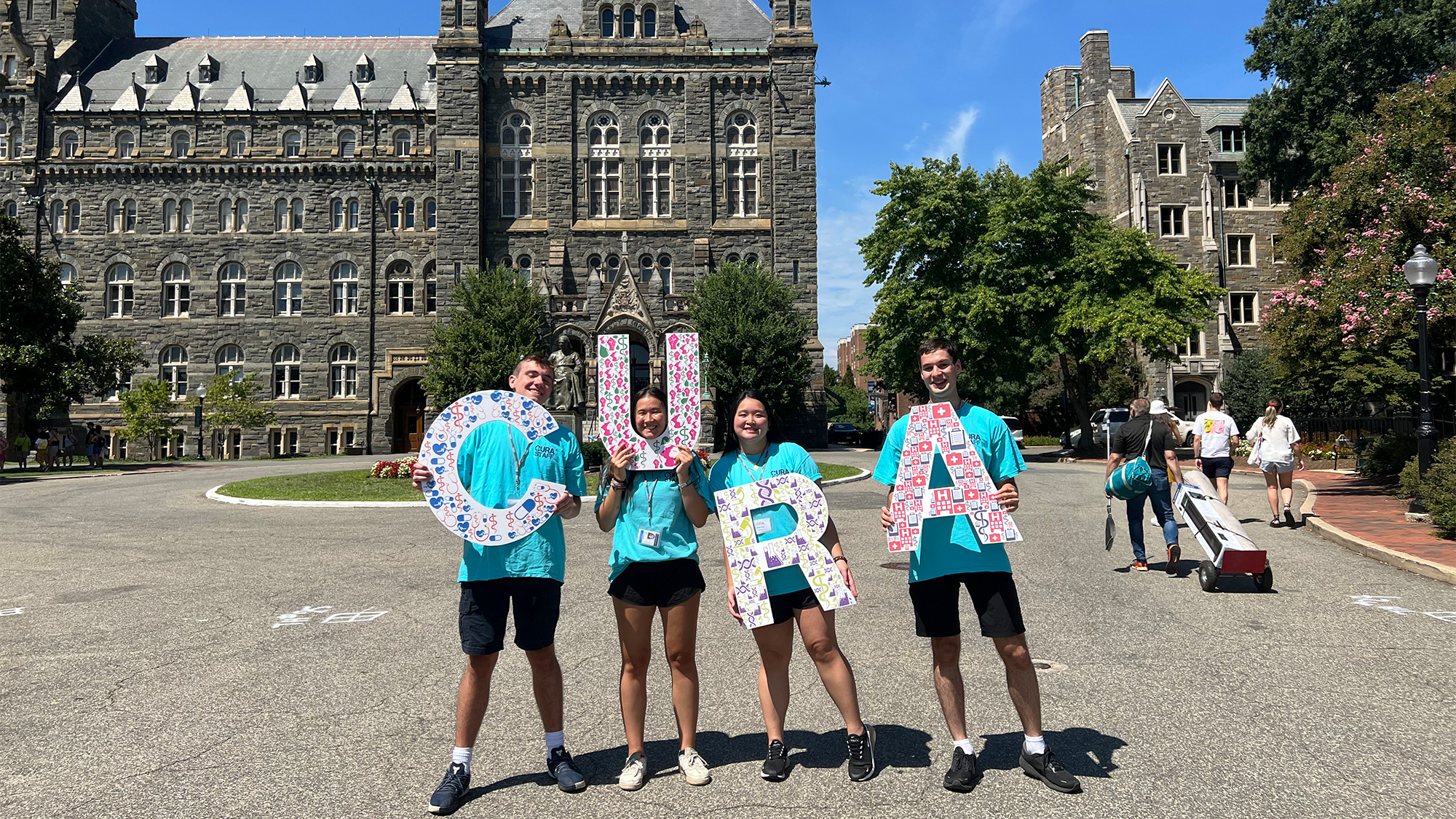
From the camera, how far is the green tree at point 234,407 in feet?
132

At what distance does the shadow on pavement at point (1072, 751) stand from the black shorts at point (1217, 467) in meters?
9.39

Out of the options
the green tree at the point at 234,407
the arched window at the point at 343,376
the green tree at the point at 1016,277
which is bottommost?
the green tree at the point at 234,407

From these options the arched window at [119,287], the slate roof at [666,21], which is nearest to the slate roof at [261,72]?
the slate roof at [666,21]

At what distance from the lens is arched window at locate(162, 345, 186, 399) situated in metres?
46.1

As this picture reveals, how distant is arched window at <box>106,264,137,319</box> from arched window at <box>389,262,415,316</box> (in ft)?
43.4

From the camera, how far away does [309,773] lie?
4.25 m

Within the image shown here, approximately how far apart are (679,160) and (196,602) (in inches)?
1552

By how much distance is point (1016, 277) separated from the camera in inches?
1346

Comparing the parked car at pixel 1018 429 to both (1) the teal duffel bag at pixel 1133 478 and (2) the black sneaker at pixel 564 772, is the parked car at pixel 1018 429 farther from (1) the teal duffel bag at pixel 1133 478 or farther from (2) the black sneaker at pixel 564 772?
(2) the black sneaker at pixel 564 772

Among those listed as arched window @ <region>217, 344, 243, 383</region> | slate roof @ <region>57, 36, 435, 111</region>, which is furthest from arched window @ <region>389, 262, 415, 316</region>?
slate roof @ <region>57, 36, 435, 111</region>

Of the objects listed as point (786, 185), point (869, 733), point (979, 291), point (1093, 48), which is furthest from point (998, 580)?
point (1093, 48)

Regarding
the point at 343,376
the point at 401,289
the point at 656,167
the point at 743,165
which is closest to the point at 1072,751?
the point at 743,165

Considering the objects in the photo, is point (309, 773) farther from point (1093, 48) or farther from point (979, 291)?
point (1093, 48)

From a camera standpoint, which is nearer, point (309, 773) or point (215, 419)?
point (309, 773)
